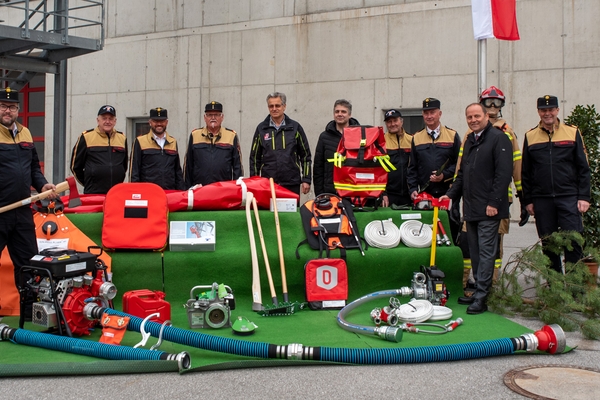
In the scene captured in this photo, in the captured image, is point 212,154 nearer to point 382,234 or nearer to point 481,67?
point 382,234

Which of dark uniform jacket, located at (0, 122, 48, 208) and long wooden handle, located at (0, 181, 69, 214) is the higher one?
dark uniform jacket, located at (0, 122, 48, 208)

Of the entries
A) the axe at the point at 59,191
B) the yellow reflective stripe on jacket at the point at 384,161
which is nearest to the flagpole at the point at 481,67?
the yellow reflective stripe on jacket at the point at 384,161

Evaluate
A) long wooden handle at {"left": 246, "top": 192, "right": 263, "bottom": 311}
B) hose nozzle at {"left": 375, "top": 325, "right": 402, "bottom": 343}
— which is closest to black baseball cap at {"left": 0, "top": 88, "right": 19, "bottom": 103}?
long wooden handle at {"left": 246, "top": 192, "right": 263, "bottom": 311}

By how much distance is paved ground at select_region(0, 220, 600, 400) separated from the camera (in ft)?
11.4

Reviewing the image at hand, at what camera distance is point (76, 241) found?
5.38m

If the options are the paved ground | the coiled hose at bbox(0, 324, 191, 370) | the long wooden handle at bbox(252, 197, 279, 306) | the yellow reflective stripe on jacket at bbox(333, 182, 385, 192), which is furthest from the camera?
the yellow reflective stripe on jacket at bbox(333, 182, 385, 192)

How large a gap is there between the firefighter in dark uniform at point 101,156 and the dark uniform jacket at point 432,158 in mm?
3288

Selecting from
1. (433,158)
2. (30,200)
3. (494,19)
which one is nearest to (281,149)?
(433,158)

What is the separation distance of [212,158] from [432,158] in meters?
2.43

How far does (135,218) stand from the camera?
554cm

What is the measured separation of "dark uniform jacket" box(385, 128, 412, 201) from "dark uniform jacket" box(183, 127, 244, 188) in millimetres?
1712

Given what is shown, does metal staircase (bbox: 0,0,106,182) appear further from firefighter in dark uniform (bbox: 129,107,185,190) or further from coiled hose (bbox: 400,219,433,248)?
coiled hose (bbox: 400,219,433,248)

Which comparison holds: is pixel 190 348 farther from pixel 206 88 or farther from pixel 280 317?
pixel 206 88

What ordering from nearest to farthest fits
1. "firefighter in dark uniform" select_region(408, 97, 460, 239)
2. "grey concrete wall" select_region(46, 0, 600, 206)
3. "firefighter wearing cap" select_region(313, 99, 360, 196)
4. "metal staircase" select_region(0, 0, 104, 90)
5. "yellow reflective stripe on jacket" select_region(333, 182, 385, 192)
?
"yellow reflective stripe on jacket" select_region(333, 182, 385, 192), "firefighter in dark uniform" select_region(408, 97, 460, 239), "firefighter wearing cap" select_region(313, 99, 360, 196), "metal staircase" select_region(0, 0, 104, 90), "grey concrete wall" select_region(46, 0, 600, 206)
